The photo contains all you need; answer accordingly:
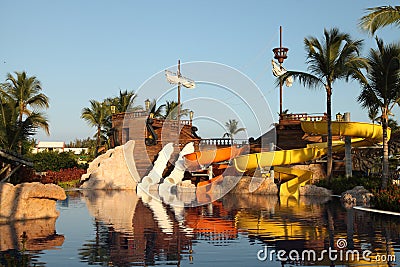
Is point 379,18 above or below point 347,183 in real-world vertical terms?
above

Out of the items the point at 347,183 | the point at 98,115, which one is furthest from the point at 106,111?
the point at 347,183

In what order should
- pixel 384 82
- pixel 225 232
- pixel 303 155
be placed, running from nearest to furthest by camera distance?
pixel 225 232
pixel 384 82
pixel 303 155

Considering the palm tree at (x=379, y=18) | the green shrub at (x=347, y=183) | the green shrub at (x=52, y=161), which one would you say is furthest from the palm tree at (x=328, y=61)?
the green shrub at (x=52, y=161)

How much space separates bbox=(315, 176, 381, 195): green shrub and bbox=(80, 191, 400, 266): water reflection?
4.08 meters

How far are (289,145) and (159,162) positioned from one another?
8564 millimetres

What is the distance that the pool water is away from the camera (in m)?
8.12

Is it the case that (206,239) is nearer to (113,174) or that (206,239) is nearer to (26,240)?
(26,240)

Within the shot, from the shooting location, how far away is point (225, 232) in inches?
457

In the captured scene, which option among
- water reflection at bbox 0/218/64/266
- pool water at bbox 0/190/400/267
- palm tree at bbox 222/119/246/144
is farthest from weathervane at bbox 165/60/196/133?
water reflection at bbox 0/218/64/266

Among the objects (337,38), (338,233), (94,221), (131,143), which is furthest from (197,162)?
(338,233)

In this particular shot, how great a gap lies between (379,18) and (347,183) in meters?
11.1

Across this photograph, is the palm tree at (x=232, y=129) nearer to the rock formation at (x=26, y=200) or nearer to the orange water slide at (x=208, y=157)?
the orange water slide at (x=208, y=157)

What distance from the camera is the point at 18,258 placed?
26.6ft

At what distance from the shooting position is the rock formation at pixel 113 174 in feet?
102
